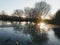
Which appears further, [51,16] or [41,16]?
[51,16]

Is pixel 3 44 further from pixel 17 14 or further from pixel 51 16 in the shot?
pixel 17 14

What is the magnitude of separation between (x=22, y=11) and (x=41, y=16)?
3284cm

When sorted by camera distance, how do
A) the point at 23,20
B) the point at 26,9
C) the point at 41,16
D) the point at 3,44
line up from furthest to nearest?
1. the point at 26,9
2. the point at 23,20
3. the point at 41,16
4. the point at 3,44

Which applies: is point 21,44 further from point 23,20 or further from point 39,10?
point 23,20

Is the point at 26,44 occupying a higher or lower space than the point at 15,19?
higher

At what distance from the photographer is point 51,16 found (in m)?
105

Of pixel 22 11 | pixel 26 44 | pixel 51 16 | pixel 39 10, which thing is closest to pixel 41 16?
pixel 39 10

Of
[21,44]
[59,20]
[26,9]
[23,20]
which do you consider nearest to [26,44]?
[21,44]

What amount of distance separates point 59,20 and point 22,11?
4354 centimetres

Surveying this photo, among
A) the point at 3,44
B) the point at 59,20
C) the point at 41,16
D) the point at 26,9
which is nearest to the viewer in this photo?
the point at 3,44

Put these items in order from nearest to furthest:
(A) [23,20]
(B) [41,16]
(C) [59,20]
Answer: (C) [59,20] < (B) [41,16] < (A) [23,20]

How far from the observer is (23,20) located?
105 metres

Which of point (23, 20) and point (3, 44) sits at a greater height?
point (3, 44)

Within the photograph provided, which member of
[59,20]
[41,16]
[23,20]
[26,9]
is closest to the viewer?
[59,20]
